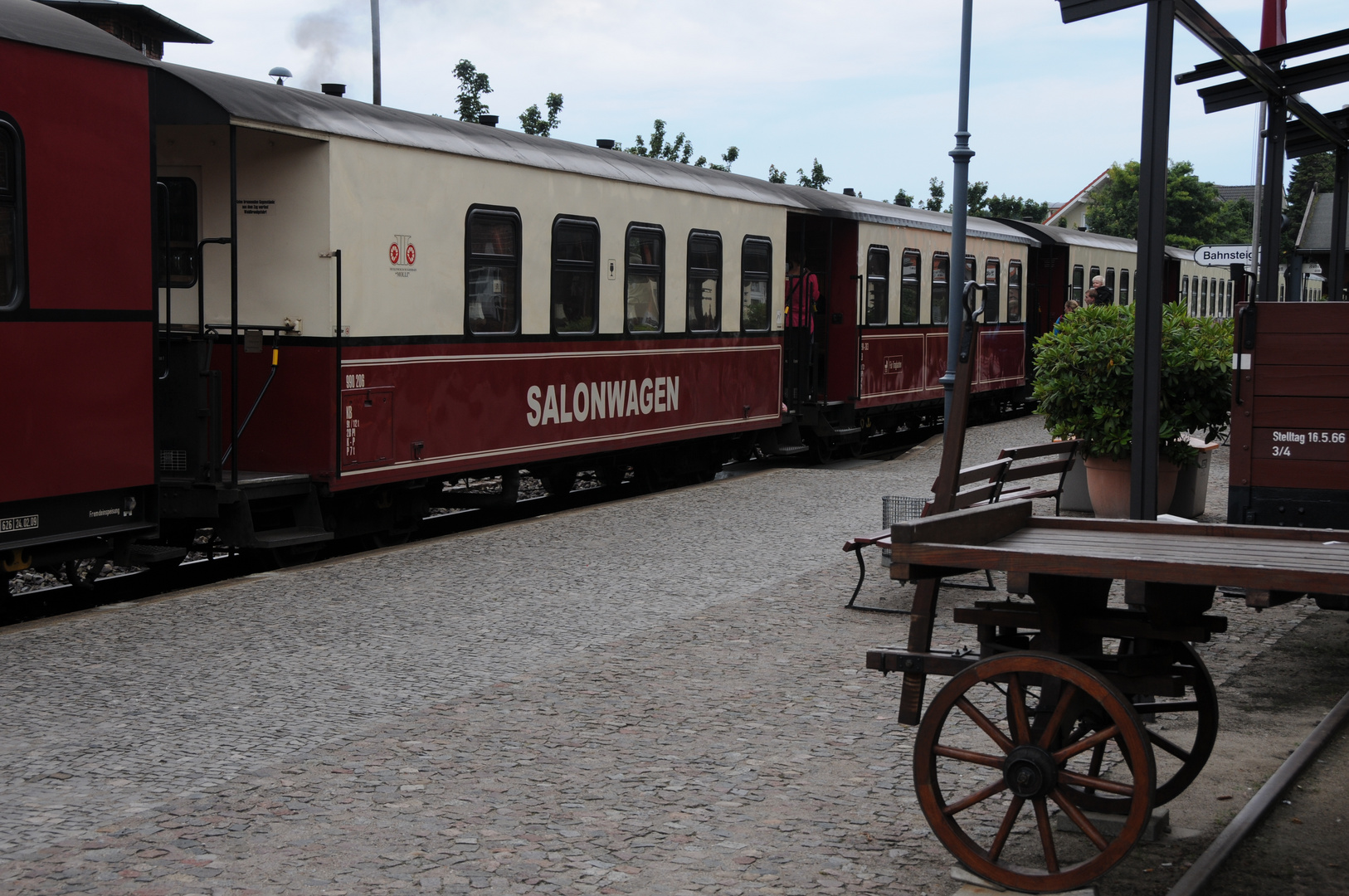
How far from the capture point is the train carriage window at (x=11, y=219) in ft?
24.2

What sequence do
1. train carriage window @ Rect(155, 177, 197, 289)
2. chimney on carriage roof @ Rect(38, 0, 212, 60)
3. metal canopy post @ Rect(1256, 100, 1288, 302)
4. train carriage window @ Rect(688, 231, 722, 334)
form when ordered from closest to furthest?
1. metal canopy post @ Rect(1256, 100, 1288, 302)
2. train carriage window @ Rect(155, 177, 197, 289)
3. train carriage window @ Rect(688, 231, 722, 334)
4. chimney on carriage roof @ Rect(38, 0, 212, 60)

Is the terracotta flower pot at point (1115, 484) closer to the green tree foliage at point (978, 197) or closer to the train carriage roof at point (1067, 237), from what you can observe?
the train carriage roof at point (1067, 237)

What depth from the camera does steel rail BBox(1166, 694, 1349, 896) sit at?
13.7 ft

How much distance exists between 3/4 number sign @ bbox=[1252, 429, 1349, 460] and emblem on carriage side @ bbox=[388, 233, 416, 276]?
19.2 feet

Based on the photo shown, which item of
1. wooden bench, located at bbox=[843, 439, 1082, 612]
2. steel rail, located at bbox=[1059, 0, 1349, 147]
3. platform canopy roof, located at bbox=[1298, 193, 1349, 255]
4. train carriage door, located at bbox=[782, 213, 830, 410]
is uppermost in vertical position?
platform canopy roof, located at bbox=[1298, 193, 1349, 255]

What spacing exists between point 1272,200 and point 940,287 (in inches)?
439

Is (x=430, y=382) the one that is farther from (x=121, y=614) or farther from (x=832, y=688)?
(x=832, y=688)

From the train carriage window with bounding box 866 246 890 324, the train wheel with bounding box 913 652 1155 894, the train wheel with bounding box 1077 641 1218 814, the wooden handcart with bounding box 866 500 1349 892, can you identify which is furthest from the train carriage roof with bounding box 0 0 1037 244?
the train wheel with bounding box 1077 641 1218 814

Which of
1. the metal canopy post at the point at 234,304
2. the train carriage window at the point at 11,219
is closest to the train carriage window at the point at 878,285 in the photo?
the metal canopy post at the point at 234,304

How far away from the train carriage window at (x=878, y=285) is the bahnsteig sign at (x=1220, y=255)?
4.37 metres

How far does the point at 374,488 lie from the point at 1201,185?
61.8 m

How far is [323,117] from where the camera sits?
953 cm

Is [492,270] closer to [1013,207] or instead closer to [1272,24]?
[1272,24]

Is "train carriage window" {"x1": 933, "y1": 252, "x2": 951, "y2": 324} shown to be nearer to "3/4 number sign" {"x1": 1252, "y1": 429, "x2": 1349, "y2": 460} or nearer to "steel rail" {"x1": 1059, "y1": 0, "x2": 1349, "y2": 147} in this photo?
"steel rail" {"x1": 1059, "y1": 0, "x2": 1349, "y2": 147}
